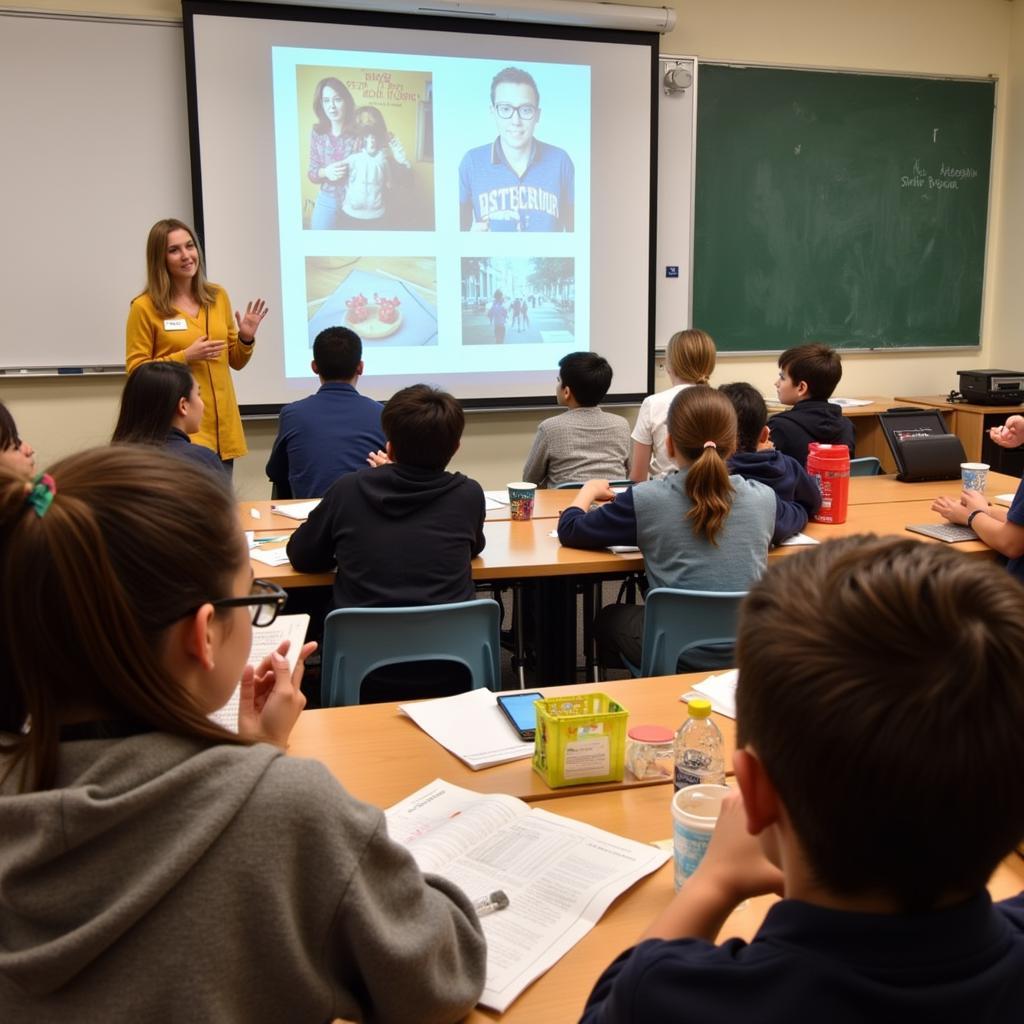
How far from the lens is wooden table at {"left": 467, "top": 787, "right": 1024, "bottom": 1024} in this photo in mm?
A: 1060

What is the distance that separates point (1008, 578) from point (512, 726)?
1.09m

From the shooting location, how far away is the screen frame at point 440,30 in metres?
4.75

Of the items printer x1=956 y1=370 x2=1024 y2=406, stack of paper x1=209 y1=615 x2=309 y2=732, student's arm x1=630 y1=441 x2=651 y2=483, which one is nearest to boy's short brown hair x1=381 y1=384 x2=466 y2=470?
stack of paper x1=209 y1=615 x2=309 y2=732

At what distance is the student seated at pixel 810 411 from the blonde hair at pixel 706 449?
1360 millimetres

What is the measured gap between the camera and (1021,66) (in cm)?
626

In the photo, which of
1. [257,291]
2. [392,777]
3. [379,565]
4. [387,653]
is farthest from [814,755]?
[257,291]

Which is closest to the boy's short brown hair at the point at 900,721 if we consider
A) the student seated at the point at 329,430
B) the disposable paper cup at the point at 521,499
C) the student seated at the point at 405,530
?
the student seated at the point at 405,530

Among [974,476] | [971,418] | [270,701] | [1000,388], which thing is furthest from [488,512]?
[1000,388]

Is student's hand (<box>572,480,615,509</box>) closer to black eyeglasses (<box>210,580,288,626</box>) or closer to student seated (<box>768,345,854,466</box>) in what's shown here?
student seated (<box>768,345,854,466</box>)

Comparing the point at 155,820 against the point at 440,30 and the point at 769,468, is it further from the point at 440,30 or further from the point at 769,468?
the point at 440,30

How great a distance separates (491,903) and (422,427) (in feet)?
5.20

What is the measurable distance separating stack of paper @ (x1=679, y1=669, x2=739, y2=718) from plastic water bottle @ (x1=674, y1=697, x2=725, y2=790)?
23 cm

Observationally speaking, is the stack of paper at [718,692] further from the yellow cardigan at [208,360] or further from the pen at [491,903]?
the yellow cardigan at [208,360]

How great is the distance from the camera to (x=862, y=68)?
600 centimetres
